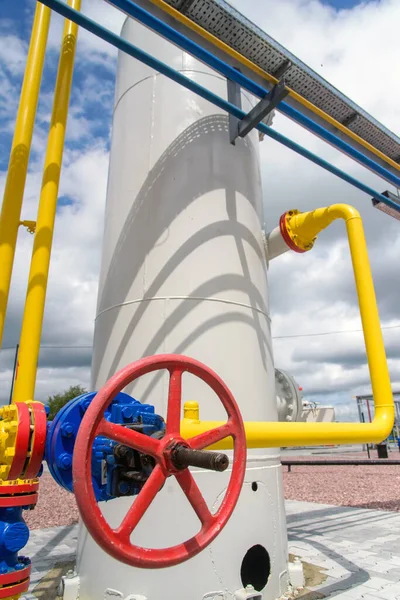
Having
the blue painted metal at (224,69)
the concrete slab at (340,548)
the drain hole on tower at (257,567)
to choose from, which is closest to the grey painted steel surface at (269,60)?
the blue painted metal at (224,69)

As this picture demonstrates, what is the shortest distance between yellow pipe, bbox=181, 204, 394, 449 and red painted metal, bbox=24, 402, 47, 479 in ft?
2.33

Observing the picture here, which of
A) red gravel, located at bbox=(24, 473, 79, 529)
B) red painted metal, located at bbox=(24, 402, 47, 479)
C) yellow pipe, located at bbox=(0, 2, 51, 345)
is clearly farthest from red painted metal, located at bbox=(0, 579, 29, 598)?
red gravel, located at bbox=(24, 473, 79, 529)

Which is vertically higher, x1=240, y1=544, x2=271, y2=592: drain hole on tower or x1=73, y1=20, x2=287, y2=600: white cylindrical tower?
x1=73, y1=20, x2=287, y2=600: white cylindrical tower

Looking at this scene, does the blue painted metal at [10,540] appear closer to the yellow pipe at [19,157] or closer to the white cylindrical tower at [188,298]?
the white cylindrical tower at [188,298]

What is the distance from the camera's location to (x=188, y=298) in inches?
140

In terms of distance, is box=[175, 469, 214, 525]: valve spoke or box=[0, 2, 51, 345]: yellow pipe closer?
box=[175, 469, 214, 525]: valve spoke

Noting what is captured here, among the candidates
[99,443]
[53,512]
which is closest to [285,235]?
[99,443]

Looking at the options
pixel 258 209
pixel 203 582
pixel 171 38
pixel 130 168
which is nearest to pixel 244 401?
pixel 203 582

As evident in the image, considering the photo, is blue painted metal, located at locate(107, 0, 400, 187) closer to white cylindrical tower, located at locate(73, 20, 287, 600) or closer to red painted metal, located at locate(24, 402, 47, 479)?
white cylindrical tower, located at locate(73, 20, 287, 600)

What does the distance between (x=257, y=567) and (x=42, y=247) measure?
10.1 ft

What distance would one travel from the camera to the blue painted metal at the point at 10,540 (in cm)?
201

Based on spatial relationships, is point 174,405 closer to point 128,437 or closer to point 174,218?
point 128,437

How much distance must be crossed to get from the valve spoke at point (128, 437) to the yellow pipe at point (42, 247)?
1870mm

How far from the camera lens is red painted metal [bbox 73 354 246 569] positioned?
4.68 feet
